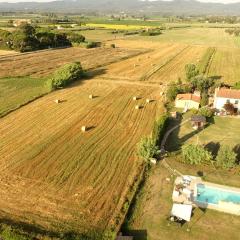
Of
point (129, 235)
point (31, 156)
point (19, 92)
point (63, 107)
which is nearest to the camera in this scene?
point (129, 235)

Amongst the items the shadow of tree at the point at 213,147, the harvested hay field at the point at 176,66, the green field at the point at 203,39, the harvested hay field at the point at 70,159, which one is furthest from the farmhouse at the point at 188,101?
the green field at the point at 203,39

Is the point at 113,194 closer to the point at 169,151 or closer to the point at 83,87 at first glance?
the point at 169,151

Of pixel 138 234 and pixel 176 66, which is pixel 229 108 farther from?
pixel 176 66

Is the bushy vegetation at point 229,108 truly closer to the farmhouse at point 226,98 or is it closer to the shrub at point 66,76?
the farmhouse at point 226,98

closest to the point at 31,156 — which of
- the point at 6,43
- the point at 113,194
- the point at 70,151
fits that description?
the point at 70,151

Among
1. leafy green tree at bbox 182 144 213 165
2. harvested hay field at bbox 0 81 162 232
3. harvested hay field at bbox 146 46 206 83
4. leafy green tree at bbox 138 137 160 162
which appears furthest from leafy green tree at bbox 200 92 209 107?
leafy green tree at bbox 138 137 160 162

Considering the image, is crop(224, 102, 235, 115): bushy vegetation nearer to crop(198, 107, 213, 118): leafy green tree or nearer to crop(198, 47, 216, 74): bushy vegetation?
crop(198, 107, 213, 118): leafy green tree
